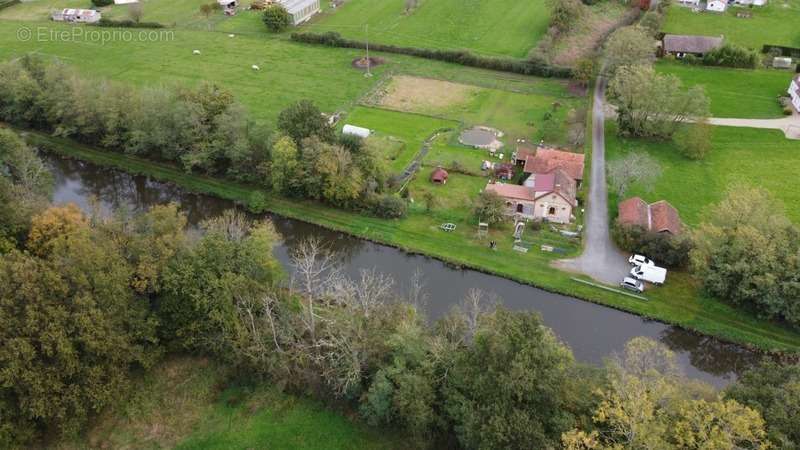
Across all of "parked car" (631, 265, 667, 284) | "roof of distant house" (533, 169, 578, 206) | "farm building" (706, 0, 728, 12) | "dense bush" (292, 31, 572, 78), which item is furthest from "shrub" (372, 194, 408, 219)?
"farm building" (706, 0, 728, 12)

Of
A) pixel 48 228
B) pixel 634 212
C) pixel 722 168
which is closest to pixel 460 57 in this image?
pixel 722 168

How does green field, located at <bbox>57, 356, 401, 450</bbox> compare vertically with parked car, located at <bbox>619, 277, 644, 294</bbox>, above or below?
below

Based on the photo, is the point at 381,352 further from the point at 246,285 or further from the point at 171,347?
the point at 171,347

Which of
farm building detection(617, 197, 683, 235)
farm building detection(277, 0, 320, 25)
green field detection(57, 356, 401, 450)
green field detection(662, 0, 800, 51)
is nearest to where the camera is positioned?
green field detection(57, 356, 401, 450)

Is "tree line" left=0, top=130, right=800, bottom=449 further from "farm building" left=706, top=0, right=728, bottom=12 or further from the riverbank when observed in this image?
"farm building" left=706, top=0, right=728, bottom=12

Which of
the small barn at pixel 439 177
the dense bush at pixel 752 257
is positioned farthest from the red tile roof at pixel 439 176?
the dense bush at pixel 752 257

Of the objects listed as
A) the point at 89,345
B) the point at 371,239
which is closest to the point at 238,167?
the point at 371,239
